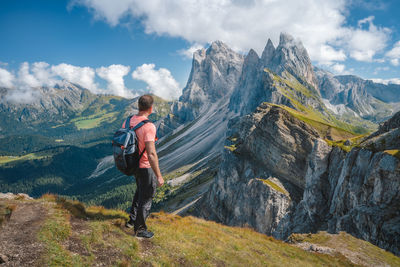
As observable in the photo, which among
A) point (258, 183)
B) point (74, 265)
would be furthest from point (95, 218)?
point (258, 183)

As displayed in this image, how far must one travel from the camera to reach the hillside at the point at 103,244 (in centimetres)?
713

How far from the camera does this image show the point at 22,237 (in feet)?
24.7

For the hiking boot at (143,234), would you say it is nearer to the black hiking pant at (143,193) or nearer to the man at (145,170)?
the man at (145,170)

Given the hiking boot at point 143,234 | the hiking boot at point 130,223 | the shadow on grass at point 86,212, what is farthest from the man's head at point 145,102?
the shadow on grass at point 86,212

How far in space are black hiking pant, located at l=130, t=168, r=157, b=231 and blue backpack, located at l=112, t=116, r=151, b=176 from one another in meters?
0.57

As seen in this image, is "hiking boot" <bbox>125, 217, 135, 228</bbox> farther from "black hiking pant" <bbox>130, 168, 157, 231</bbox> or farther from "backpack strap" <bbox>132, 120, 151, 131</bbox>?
"backpack strap" <bbox>132, 120, 151, 131</bbox>

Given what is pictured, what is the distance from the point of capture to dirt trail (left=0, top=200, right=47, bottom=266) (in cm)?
653

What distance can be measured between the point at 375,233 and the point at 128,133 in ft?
89.9

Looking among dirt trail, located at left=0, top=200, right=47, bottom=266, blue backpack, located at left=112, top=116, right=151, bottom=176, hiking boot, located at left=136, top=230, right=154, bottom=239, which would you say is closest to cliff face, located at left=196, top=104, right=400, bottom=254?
hiking boot, located at left=136, top=230, right=154, bottom=239

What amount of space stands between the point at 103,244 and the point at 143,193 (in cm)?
220

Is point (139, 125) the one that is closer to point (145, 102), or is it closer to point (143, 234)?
point (145, 102)

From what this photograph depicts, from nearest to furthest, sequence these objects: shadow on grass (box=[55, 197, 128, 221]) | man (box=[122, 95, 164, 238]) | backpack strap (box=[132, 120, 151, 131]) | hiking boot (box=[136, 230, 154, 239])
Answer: man (box=[122, 95, 164, 238]), backpack strap (box=[132, 120, 151, 131]), hiking boot (box=[136, 230, 154, 239]), shadow on grass (box=[55, 197, 128, 221])

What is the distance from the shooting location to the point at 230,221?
6419 centimetres

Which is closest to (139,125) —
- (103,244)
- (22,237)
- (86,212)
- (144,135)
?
(144,135)
